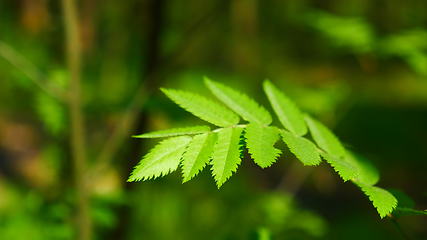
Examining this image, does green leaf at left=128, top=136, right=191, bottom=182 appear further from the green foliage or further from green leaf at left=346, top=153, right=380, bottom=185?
green leaf at left=346, top=153, right=380, bottom=185

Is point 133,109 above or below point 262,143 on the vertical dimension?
above

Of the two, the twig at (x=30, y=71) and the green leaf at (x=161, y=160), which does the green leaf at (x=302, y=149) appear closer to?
the green leaf at (x=161, y=160)

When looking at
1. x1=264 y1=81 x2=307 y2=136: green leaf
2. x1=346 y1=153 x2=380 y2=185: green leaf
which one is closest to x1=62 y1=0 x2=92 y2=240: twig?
x1=264 y1=81 x2=307 y2=136: green leaf

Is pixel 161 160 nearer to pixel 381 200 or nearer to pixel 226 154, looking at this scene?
pixel 226 154

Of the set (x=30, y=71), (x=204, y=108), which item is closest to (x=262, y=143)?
(x=204, y=108)

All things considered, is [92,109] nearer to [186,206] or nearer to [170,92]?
[170,92]

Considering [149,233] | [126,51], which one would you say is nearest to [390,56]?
[149,233]

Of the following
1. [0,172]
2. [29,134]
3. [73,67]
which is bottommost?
[73,67]

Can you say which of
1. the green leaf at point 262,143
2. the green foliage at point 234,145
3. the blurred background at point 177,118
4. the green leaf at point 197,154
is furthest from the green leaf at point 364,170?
the green leaf at point 197,154
